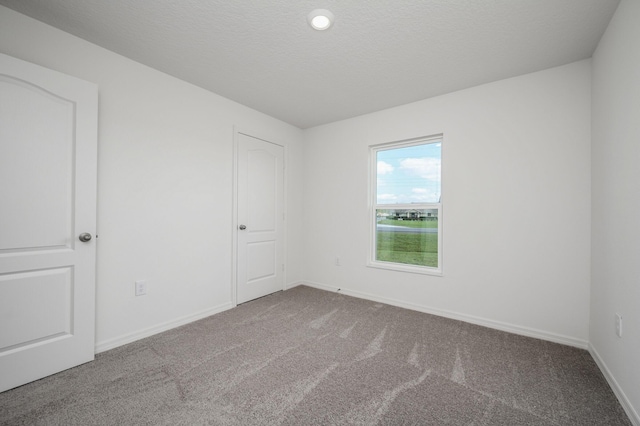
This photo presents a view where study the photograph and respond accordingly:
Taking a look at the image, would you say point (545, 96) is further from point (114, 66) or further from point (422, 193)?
point (114, 66)

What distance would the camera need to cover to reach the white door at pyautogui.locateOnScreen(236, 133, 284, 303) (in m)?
3.29

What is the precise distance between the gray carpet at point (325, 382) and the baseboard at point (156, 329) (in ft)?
0.23

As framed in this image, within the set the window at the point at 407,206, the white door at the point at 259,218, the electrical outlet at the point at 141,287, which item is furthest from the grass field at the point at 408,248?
the electrical outlet at the point at 141,287

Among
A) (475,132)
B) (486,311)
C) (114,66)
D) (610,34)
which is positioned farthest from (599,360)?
(114,66)

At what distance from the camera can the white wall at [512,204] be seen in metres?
2.28

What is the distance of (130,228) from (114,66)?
1.39 m

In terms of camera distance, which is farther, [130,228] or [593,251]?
[130,228]

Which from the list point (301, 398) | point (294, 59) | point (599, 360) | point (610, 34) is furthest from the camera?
point (294, 59)

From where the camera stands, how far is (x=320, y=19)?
181 cm

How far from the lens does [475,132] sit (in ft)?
9.02

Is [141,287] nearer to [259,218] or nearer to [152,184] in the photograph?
[152,184]

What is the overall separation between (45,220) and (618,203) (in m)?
3.87

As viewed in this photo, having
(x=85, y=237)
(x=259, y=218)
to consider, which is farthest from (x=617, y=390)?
(x=85, y=237)

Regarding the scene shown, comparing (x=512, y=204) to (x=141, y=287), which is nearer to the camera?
(x=141, y=287)
